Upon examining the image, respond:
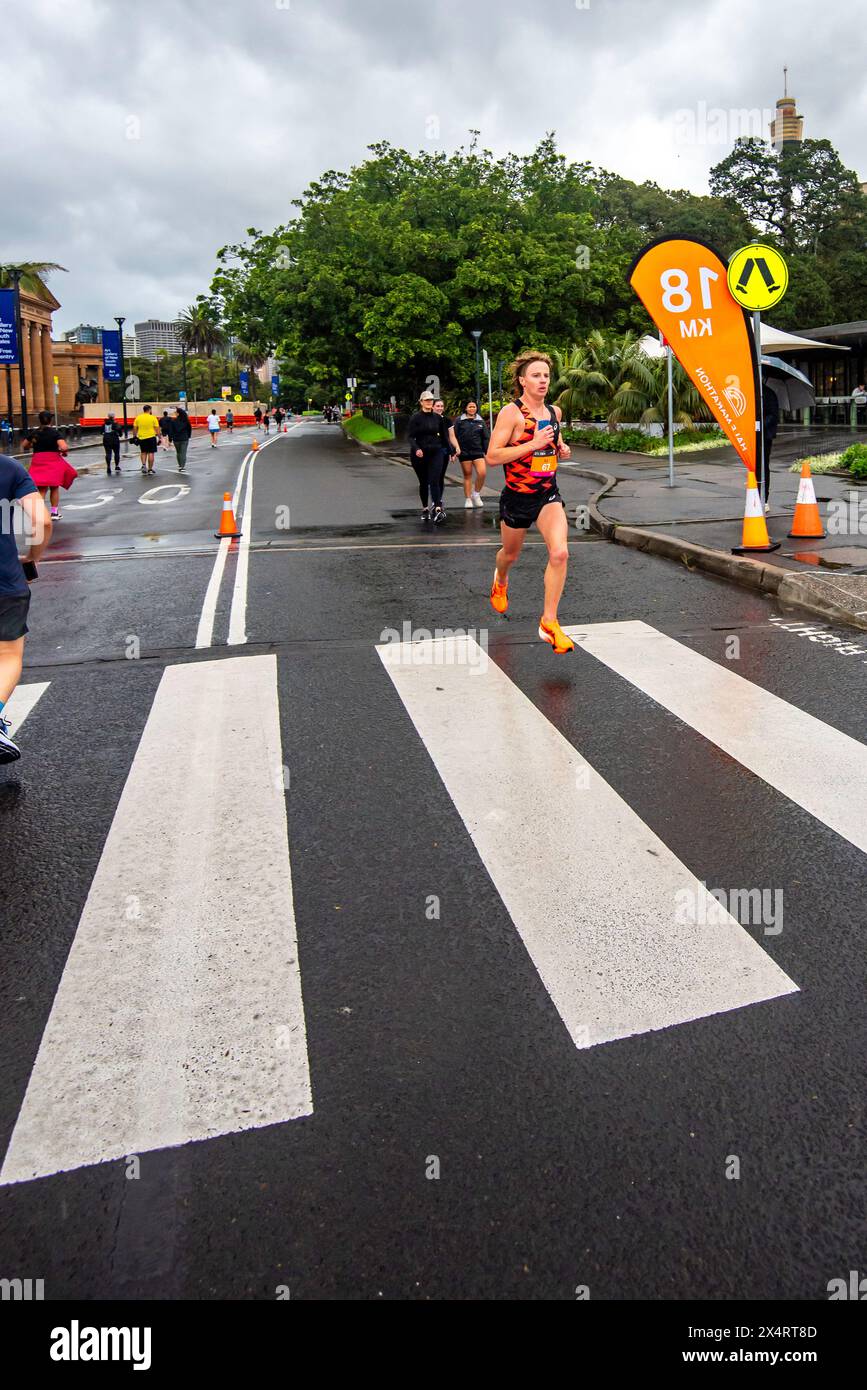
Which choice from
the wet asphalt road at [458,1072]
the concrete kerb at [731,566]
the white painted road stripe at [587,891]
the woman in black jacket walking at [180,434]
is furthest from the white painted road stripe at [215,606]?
the woman in black jacket walking at [180,434]

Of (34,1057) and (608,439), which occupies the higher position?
(608,439)

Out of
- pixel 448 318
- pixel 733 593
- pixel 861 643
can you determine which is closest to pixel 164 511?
pixel 733 593

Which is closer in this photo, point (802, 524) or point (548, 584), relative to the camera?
point (548, 584)

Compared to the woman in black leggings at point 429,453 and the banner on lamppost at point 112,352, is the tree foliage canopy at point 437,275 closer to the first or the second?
the banner on lamppost at point 112,352

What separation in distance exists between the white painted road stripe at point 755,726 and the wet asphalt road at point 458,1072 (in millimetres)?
136

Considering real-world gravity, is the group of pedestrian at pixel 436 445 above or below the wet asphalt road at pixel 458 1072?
above

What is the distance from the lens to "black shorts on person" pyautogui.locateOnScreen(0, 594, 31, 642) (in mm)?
5348

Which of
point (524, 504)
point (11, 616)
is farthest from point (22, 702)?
point (524, 504)

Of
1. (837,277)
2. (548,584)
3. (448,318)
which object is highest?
(837,277)

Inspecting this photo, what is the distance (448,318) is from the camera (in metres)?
42.8

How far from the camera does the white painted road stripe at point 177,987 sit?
285 centimetres

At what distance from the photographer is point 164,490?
25766 millimetres
